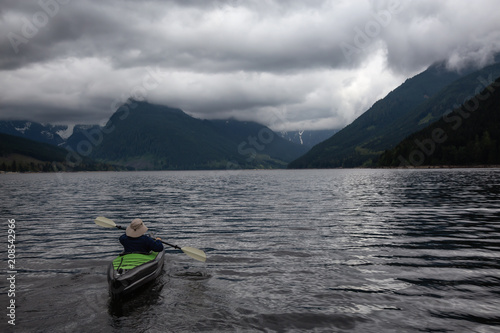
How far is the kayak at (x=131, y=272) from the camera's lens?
13.0 meters

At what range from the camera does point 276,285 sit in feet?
48.3

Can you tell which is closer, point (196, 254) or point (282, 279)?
point (282, 279)

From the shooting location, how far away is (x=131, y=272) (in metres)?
13.6

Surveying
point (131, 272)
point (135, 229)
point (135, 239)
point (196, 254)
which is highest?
point (135, 229)

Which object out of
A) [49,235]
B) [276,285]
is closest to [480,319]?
[276,285]

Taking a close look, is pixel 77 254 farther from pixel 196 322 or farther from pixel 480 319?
pixel 480 319

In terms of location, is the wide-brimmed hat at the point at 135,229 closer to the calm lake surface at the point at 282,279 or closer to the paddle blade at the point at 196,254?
the calm lake surface at the point at 282,279

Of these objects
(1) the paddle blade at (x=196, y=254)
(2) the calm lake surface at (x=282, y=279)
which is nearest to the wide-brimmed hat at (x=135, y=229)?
(2) the calm lake surface at (x=282, y=279)

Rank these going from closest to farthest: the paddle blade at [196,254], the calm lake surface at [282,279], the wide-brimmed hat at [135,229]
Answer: the calm lake surface at [282,279] → the wide-brimmed hat at [135,229] → the paddle blade at [196,254]

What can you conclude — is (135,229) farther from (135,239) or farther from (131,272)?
(131,272)

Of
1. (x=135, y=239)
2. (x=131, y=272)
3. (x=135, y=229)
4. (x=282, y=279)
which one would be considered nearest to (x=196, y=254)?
(x=135, y=239)

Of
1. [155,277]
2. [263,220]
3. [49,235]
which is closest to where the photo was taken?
[155,277]

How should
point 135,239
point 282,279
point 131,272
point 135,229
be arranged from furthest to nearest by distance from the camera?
point 135,239 < point 135,229 < point 282,279 < point 131,272

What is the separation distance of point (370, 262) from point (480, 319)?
23.1 feet
